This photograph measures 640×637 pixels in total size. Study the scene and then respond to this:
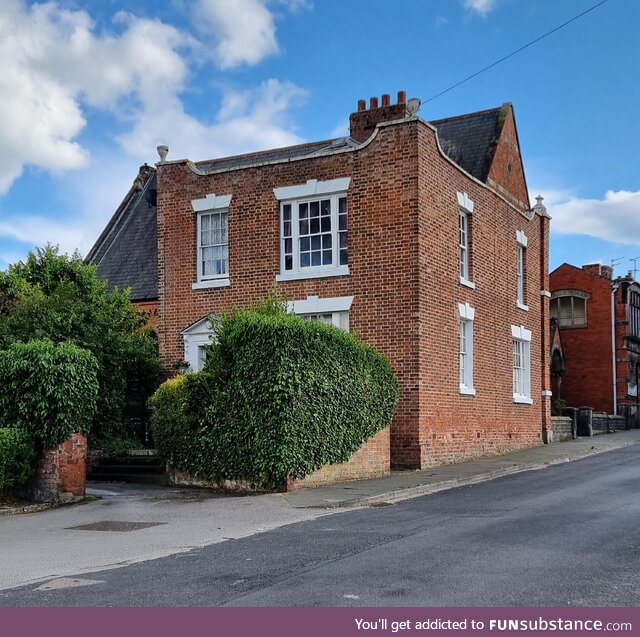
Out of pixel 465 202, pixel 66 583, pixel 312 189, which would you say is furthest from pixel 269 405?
pixel 465 202

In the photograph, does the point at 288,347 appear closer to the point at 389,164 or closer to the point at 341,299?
the point at 341,299

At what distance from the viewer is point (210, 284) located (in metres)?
21.7

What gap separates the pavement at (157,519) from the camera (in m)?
9.41

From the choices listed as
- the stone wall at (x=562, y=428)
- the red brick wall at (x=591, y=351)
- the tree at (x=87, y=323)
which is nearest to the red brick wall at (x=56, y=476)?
the tree at (x=87, y=323)

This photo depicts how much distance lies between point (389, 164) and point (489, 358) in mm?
6495

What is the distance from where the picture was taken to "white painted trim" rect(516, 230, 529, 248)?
83.0 feet

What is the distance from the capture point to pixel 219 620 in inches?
244

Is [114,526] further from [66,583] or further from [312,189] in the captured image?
[312,189]

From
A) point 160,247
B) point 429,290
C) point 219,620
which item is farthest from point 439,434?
point 219,620

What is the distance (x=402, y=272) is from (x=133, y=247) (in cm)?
1239

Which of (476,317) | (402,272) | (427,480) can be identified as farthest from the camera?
(476,317)

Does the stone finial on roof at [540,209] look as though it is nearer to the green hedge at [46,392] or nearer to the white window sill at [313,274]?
the white window sill at [313,274]

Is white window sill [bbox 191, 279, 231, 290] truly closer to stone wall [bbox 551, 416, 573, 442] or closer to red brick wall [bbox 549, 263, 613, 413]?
stone wall [bbox 551, 416, 573, 442]

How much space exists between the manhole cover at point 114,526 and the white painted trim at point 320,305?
8.44 m
